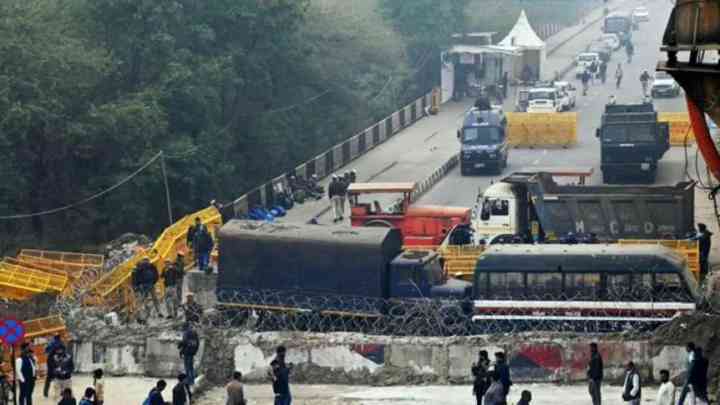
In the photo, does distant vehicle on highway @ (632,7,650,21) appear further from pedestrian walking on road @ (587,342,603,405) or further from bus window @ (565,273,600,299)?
pedestrian walking on road @ (587,342,603,405)

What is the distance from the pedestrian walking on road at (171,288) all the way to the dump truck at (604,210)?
867cm

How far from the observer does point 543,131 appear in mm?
61250

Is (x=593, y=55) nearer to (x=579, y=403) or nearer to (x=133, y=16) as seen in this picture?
(x=133, y=16)

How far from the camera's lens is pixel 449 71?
74812 mm

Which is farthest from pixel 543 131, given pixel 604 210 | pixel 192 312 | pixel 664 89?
pixel 192 312

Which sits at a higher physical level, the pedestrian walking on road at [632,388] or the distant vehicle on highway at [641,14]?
the distant vehicle on highway at [641,14]

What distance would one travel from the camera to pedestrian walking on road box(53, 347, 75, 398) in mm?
29281

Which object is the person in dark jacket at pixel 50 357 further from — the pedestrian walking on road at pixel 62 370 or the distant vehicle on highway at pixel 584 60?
the distant vehicle on highway at pixel 584 60

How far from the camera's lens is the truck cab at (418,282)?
32875 mm

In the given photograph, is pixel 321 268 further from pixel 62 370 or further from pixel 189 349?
pixel 62 370

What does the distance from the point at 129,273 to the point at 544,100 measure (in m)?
33.4

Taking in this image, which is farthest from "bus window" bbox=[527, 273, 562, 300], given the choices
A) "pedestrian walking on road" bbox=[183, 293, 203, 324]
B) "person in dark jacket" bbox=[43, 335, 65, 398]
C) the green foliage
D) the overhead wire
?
the overhead wire

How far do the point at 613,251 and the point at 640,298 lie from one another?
1156 mm

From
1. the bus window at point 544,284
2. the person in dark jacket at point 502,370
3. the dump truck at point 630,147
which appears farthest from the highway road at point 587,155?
the person in dark jacket at point 502,370
